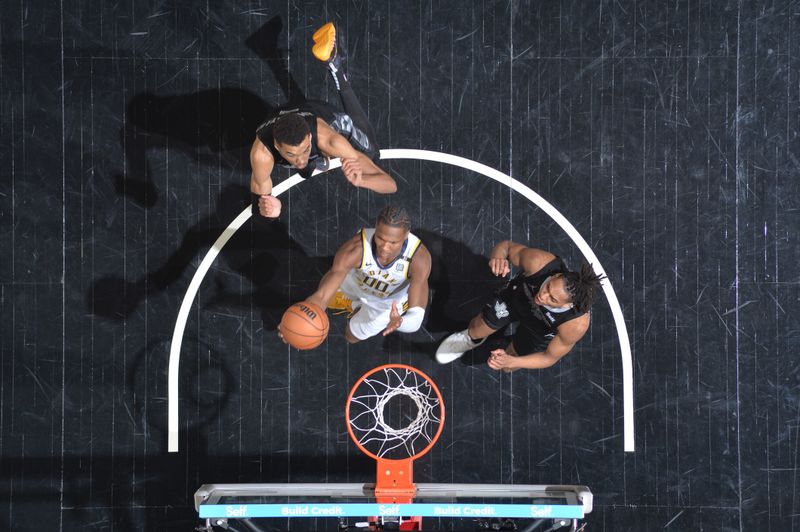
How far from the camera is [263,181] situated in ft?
16.6

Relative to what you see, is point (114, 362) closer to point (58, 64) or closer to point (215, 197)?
point (215, 197)

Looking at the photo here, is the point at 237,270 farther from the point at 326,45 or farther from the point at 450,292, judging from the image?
the point at 326,45

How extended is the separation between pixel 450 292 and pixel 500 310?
0.70m

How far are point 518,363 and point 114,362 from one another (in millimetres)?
3751

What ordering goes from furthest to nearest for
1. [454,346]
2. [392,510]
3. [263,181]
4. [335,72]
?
[454,346], [335,72], [263,181], [392,510]

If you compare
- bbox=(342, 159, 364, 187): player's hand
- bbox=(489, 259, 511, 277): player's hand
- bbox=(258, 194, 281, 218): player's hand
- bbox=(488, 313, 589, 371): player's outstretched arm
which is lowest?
bbox=(488, 313, 589, 371): player's outstretched arm

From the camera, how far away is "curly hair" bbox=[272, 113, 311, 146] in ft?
14.7

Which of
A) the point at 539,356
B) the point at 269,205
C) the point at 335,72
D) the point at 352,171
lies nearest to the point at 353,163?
the point at 352,171

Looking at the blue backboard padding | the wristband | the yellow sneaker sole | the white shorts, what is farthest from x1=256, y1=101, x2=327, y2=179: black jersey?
the blue backboard padding

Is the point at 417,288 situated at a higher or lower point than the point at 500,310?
higher

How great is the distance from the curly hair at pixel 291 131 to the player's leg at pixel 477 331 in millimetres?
2162

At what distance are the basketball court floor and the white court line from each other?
21 millimetres

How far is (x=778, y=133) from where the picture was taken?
5.75 metres

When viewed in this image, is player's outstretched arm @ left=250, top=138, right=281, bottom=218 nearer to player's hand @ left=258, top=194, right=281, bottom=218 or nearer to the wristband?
player's hand @ left=258, top=194, right=281, bottom=218
